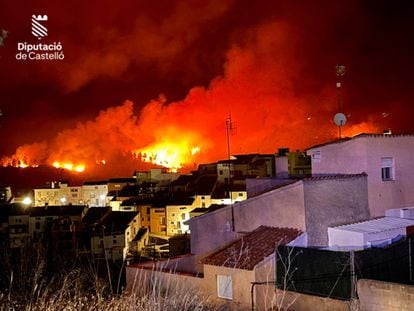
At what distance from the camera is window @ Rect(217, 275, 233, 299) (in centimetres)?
1038

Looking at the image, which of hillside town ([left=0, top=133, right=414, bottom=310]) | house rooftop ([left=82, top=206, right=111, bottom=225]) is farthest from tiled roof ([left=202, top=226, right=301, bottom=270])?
house rooftop ([left=82, top=206, right=111, bottom=225])

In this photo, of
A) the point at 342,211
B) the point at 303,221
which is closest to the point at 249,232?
the point at 303,221

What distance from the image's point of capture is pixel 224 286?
34.6 ft

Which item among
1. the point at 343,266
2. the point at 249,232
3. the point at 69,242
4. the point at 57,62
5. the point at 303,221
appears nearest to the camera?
the point at 343,266

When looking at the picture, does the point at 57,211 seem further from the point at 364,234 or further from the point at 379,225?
the point at 364,234

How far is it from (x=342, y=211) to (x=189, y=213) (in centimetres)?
2522

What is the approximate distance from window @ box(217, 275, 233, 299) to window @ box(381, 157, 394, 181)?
4.95 metres

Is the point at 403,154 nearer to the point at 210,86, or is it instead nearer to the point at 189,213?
the point at 189,213

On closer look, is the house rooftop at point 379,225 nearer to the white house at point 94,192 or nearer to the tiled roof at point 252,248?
the tiled roof at point 252,248

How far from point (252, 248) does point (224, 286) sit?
3.41 ft

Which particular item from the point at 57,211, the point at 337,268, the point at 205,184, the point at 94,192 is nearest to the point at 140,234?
the point at 57,211

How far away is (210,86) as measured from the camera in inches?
1622

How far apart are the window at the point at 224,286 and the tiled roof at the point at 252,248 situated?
12.4 inches

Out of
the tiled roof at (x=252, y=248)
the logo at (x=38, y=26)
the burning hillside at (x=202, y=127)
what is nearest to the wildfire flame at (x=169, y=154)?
the burning hillside at (x=202, y=127)
